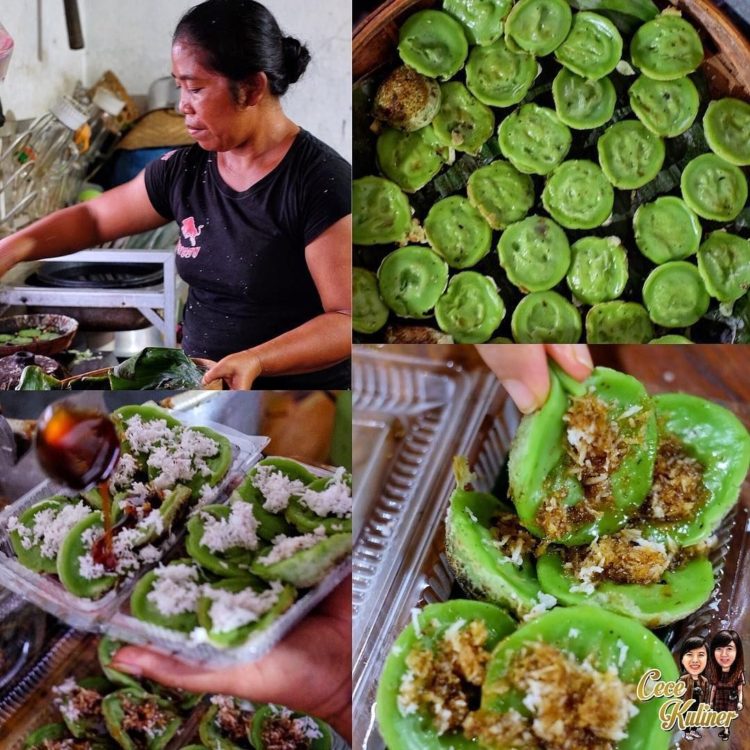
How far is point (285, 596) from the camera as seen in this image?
1.40m

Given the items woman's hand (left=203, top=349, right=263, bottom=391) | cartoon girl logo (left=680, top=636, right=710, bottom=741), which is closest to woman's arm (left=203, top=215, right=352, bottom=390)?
woman's hand (left=203, top=349, right=263, bottom=391)

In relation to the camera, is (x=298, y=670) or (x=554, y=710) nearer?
(x=554, y=710)

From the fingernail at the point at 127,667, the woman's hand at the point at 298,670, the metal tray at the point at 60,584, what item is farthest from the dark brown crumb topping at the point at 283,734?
the metal tray at the point at 60,584

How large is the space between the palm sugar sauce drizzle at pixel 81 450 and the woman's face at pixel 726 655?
115 centimetres

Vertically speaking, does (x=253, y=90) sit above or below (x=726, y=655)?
above

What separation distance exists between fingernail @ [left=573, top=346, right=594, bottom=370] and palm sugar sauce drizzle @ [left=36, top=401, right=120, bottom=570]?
0.89m

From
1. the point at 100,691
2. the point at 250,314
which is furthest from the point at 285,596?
the point at 250,314

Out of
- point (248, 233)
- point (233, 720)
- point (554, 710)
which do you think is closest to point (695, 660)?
point (554, 710)

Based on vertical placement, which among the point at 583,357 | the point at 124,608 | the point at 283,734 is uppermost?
the point at 583,357

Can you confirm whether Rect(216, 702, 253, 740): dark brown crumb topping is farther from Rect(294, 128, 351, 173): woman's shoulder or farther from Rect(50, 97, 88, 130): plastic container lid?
Rect(50, 97, 88, 130): plastic container lid

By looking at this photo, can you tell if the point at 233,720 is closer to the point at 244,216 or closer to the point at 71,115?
the point at 244,216

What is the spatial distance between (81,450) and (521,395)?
83 centimetres

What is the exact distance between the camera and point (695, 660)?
144 cm

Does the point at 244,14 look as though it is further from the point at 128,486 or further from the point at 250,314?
the point at 128,486
